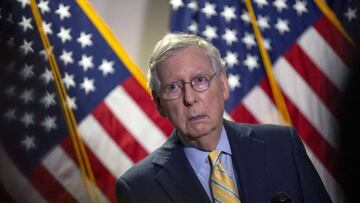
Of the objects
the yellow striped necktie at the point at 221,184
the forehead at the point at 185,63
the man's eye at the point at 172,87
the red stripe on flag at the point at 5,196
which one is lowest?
the yellow striped necktie at the point at 221,184

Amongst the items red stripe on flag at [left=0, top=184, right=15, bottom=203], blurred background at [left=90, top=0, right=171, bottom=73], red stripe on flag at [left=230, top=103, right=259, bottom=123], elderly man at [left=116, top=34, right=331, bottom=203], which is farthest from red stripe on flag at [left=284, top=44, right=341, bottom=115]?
red stripe on flag at [left=0, top=184, right=15, bottom=203]

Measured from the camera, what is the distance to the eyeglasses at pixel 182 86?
129 cm

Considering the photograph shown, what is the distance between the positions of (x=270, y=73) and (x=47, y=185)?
135 centimetres

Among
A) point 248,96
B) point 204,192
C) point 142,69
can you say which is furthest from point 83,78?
point 204,192

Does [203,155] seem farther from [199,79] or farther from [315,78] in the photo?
[315,78]

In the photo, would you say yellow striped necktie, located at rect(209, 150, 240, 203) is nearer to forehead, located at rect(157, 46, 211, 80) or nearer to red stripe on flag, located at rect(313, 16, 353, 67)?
forehead, located at rect(157, 46, 211, 80)

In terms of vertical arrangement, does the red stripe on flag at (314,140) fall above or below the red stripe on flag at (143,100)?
below

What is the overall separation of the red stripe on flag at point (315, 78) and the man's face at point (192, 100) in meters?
1.04

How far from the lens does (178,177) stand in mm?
1312

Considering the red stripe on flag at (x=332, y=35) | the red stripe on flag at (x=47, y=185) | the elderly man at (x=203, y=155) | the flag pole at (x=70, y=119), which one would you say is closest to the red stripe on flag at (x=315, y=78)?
the red stripe on flag at (x=332, y=35)

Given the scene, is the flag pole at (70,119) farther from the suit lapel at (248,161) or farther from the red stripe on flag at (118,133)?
the suit lapel at (248,161)

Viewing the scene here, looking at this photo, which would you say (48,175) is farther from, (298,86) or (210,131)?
(298,86)

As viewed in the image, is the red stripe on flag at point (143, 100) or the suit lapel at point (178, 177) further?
the red stripe on flag at point (143, 100)

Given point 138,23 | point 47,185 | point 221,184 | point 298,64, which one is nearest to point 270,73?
point 298,64
